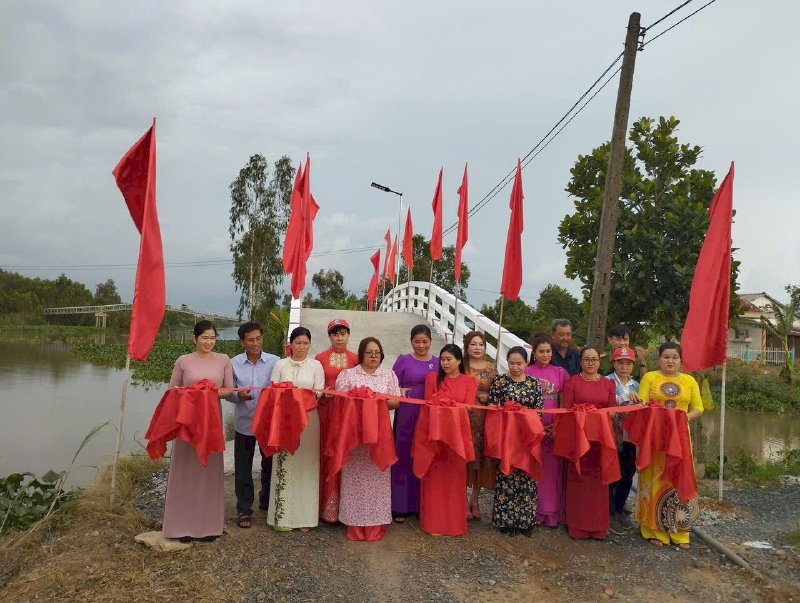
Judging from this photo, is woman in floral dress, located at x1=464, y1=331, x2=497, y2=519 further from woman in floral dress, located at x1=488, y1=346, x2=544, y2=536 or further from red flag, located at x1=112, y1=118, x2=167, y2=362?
red flag, located at x1=112, y1=118, x2=167, y2=362

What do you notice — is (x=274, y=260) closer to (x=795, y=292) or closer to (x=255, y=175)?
(x=255, y=175)

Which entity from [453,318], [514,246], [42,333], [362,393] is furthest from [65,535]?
[42,333]

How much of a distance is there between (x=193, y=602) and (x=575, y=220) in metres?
7.52

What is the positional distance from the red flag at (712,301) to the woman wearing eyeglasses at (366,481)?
2.48 meters

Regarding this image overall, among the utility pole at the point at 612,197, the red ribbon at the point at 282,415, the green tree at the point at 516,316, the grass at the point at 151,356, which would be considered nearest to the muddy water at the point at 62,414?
the grass at the point at 151,356

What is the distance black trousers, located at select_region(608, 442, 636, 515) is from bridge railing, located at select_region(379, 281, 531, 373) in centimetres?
205

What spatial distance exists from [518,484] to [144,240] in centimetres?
316

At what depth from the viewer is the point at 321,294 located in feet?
123

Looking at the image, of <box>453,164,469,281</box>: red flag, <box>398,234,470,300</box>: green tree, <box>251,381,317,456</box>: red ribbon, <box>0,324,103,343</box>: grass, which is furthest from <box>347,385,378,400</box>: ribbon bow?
<box>0,324,103,343</box>: grass

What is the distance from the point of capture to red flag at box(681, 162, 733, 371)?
4.91 m

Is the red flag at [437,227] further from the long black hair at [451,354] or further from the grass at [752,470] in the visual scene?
the long black hair at [451,354]

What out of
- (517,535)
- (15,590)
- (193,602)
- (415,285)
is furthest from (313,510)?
(415,285)

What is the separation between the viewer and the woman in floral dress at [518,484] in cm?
425

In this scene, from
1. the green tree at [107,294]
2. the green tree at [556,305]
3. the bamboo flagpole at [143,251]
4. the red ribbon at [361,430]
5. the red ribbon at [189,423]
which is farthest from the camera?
the green tree at [107,294]
